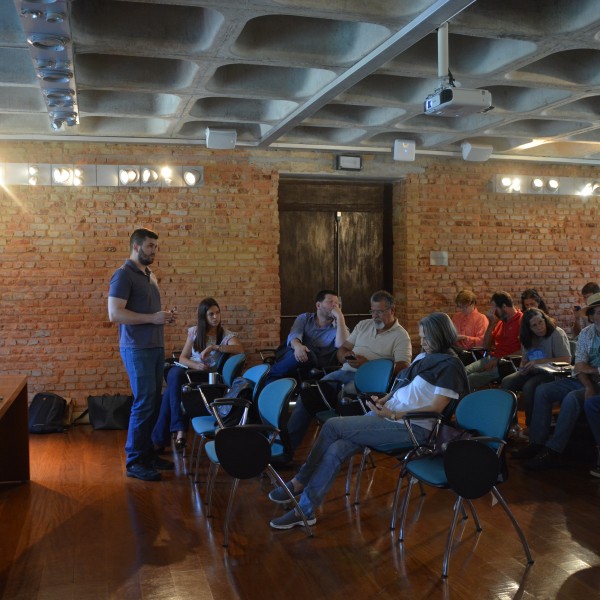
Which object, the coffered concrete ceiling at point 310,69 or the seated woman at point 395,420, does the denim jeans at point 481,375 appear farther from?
the seated woman at point 395,420

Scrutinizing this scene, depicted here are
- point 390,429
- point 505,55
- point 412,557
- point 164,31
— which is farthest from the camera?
point 505,55

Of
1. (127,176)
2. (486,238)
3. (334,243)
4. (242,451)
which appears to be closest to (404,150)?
(334,243)

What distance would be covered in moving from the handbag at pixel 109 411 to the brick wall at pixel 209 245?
0.86 ft

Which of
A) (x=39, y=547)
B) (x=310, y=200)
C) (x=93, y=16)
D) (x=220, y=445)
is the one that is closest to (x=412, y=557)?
(x=220, y=445)

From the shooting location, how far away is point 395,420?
14.7 ft

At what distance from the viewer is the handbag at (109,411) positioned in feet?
25.3

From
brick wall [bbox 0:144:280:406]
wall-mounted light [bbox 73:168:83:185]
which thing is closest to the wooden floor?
brick wall [bbox 0:144:280:406]

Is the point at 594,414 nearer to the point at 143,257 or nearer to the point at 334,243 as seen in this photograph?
the point at 143,257

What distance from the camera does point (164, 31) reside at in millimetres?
4840

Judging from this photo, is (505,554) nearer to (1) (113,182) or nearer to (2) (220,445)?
(2) (220,445)

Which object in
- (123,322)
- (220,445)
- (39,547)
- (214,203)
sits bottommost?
(39,547)

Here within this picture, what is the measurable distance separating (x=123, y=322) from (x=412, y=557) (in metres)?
2.74

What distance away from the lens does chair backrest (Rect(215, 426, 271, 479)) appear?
423cm

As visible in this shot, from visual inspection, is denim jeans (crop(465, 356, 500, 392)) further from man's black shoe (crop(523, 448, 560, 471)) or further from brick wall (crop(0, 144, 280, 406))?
brick wall (crop(0, 144, 280, 406))
